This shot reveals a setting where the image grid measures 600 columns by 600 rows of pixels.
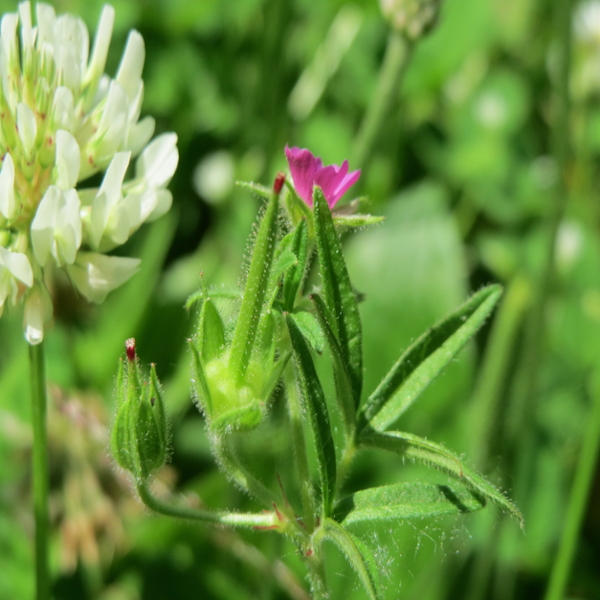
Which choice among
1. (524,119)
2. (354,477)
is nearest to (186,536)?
(354,477)

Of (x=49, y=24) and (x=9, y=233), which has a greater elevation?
(x=49, y=24)

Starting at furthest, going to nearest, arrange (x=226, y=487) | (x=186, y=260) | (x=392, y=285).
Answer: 1. (x=186, y=260)
2. (x=392, y=285)
3. (x=226, y=487)

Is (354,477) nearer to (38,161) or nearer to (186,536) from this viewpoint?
(186,536)

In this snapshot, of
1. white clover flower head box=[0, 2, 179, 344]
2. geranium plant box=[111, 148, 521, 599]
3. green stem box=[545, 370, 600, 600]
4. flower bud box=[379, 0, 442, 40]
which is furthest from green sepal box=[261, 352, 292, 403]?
flower bud box=[379, 0, 442, 40]

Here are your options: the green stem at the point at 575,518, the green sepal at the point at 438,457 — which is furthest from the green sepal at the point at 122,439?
the green stem at the point at 575,518

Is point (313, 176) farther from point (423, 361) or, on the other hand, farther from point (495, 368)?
point (495, 368)

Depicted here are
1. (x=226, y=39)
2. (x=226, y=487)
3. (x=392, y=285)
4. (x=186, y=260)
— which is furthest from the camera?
(x=226, y=39)
